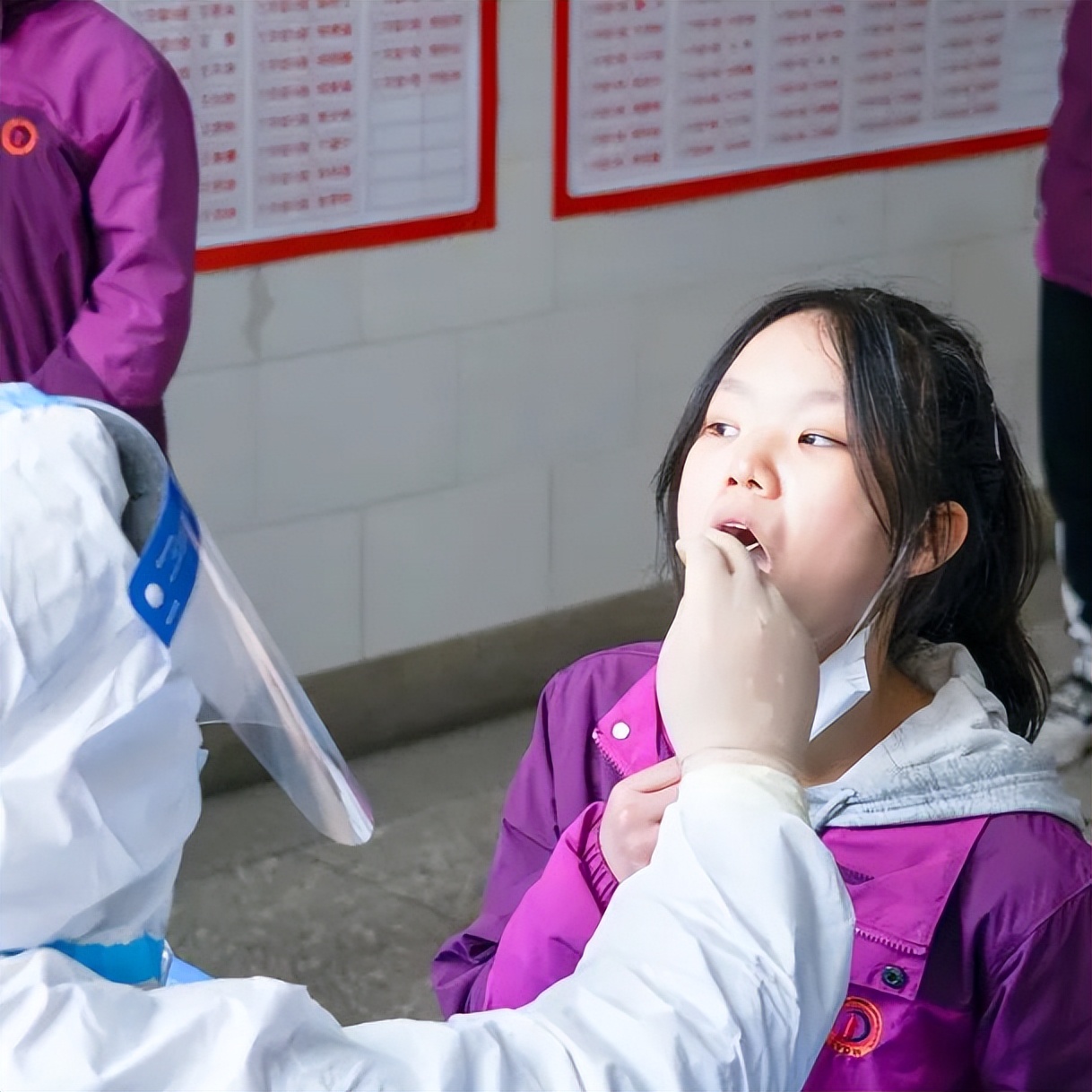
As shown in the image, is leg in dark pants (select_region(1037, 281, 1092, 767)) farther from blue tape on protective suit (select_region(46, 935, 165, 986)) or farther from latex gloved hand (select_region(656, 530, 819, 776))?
blue tape on protective suit (select_region(46, 935, 165, 986))

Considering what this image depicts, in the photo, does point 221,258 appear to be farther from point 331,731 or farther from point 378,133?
point 331,731

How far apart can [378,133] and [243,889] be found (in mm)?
1136

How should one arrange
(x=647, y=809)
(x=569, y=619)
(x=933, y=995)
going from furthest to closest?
Result: (x=569, y=619) → (x=933, y=995) → (x=647, y=809)

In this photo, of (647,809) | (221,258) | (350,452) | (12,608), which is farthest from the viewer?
(350,452)

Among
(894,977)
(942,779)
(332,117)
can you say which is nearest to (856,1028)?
(894,977)

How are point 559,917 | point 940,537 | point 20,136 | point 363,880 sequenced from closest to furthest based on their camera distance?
1. point 559,917
2. point 940,537
3. point 20,136
4. point 363,880

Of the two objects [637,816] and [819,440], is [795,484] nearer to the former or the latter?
[819,440]

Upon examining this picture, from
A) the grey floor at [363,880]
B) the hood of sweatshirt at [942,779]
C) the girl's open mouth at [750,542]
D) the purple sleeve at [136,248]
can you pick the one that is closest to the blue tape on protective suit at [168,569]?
the girl's open mouth at [750,542]

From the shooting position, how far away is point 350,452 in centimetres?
282

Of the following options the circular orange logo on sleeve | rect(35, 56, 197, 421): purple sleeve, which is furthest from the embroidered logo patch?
the circular orange logo on sleeve

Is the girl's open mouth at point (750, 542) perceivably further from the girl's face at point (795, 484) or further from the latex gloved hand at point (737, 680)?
the latex gloved hand at point (737, 680)

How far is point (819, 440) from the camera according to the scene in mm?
1190

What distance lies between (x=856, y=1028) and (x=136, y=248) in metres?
1.33

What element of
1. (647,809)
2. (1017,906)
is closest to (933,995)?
(1017,906)
